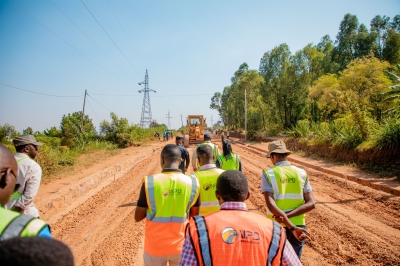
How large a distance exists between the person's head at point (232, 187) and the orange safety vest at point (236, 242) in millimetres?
244

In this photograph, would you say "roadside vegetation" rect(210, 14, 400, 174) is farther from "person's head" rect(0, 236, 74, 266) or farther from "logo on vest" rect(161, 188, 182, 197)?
"person's head" rect(0, 236, 74, 266)

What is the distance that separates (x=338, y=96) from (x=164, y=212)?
14371 mm

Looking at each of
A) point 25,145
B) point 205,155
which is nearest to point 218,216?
point 205,155

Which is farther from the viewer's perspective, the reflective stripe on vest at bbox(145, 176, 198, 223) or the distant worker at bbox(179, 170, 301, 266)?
the reflective stripe on vest at bbox(145, 176, 198, 223)

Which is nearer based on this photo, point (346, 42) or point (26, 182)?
point (26, 182)

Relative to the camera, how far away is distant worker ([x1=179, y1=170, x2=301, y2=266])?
1.51 m

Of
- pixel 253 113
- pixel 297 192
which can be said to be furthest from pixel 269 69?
pixel 297 192

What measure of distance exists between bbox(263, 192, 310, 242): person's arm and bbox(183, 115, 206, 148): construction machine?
24.7 metres

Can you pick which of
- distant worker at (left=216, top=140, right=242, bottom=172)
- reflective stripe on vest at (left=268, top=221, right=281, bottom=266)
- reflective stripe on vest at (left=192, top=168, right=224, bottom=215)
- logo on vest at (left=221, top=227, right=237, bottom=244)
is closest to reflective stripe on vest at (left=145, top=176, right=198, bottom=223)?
reflective stripe on vest at (left=192, top=168, right=224, bottom=215)

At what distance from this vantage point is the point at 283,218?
105 inches

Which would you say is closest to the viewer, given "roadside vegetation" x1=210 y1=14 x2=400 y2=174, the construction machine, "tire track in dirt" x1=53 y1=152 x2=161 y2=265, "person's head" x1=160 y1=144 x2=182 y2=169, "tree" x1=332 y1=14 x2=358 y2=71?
"person's head" x1=160 y1=144 x2=182 y2=169

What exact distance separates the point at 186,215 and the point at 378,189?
797 cm

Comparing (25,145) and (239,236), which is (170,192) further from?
(25,145)

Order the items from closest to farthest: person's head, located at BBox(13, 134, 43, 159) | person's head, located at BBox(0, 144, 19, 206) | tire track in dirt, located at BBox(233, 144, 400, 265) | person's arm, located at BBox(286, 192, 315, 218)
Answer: person's head, located at BBox(0, 144, 19, 206) < person's arm, located at BBox(286, 192, 315, 218) < person's head, located at BBox(13, 134, 43, 159) < tire track in dirt, located at BBox(233, 144, 400, 265)
